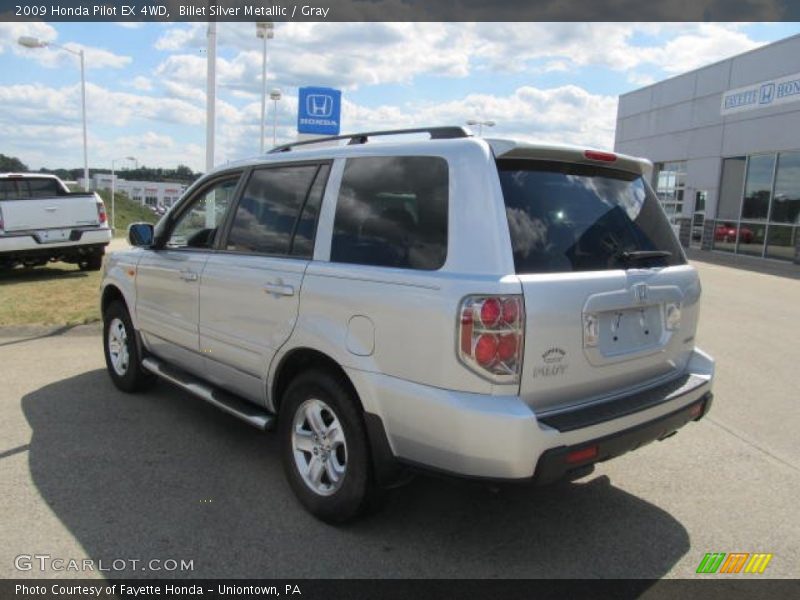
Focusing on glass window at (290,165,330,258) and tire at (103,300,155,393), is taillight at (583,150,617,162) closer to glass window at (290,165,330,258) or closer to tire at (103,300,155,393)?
glass window at (290,165,330,258)

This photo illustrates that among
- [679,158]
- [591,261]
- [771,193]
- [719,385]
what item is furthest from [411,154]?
[679,158]

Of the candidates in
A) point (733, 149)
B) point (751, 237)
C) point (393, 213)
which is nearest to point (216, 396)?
point (393, 213)

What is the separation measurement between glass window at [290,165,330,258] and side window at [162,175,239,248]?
0.93 m

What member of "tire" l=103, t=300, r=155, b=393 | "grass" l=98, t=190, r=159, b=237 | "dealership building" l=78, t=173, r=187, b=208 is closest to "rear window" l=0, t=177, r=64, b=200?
"tire" l=103, t=300, r=155, b=393

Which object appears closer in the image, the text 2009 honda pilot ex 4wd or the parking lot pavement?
the text 2009 honda pilot ex 4wd

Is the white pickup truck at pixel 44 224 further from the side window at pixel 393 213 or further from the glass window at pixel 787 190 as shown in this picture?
the glass window at pixel 787 190

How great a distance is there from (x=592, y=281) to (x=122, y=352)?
4264 millimetres

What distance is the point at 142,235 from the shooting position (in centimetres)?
525

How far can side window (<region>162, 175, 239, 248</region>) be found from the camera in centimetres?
462

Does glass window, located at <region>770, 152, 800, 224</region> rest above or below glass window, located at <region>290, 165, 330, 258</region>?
above

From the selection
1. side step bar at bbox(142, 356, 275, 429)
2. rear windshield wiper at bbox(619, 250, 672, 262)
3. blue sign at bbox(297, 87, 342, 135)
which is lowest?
side step bar at bbox(142, 356, 275, 429)

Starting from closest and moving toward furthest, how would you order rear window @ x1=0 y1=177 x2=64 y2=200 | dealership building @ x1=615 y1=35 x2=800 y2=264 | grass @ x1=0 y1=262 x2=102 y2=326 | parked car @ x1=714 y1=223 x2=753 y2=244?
grass @ x1=0 y1=262 x2=102 y2=326 → rear window @ x1=0 y1=177 x2=64 y2=200 → dealership building @ x1=615 y1=35 x2=800 y2=264 → parked car @ x1=714 y1=223 x2=753 y2=244

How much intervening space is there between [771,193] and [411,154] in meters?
21.4

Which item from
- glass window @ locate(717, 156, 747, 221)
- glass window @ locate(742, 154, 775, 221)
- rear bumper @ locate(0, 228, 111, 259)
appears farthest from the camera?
glass window @ locate(717, 156, 747, 221)
